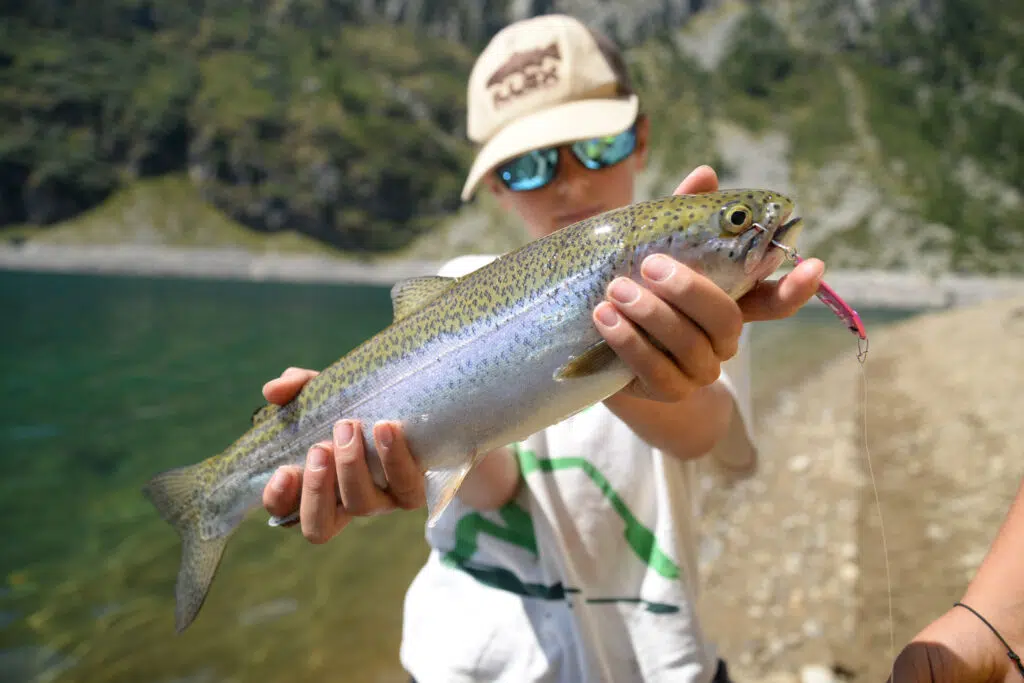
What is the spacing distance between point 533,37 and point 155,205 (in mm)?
160637

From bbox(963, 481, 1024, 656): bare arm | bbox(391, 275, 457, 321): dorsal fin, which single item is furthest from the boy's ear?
bbox(963, 481, 1024, 656): bare arm

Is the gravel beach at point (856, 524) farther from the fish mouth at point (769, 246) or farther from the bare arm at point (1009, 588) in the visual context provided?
the fish mouth at point (769, 246)

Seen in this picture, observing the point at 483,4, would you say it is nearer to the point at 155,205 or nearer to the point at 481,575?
the point at 155,205

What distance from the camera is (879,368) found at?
66.5 feet

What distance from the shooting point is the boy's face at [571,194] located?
10.9 feet

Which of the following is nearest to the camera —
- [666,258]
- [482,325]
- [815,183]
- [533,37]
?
[666,258]

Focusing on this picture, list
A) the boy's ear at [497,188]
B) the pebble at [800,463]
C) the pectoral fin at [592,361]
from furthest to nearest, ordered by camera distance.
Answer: the pebble at [800,463] < the boy's ear at [497,188] < the pectoral fin at [592,361]

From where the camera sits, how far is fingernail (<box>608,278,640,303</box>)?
2.01m

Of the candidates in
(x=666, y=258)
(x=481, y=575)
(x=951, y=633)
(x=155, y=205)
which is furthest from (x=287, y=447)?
(x=155, y=205)

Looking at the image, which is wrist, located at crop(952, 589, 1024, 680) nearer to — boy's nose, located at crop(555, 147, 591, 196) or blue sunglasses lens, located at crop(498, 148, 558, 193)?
boy's nose, located at crop(555, 147, 591, 196)

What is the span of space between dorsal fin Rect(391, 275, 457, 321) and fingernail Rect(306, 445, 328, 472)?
660 mm

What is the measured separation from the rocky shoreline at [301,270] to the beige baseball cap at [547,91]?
8465 cm

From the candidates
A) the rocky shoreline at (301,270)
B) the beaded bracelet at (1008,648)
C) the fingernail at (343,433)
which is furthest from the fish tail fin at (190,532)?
the rocky shoreline at (301,270)

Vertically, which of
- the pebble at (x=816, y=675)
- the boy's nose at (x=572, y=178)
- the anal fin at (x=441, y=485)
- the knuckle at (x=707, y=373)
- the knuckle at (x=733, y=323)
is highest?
the knuckle at (x=733, y=323)
